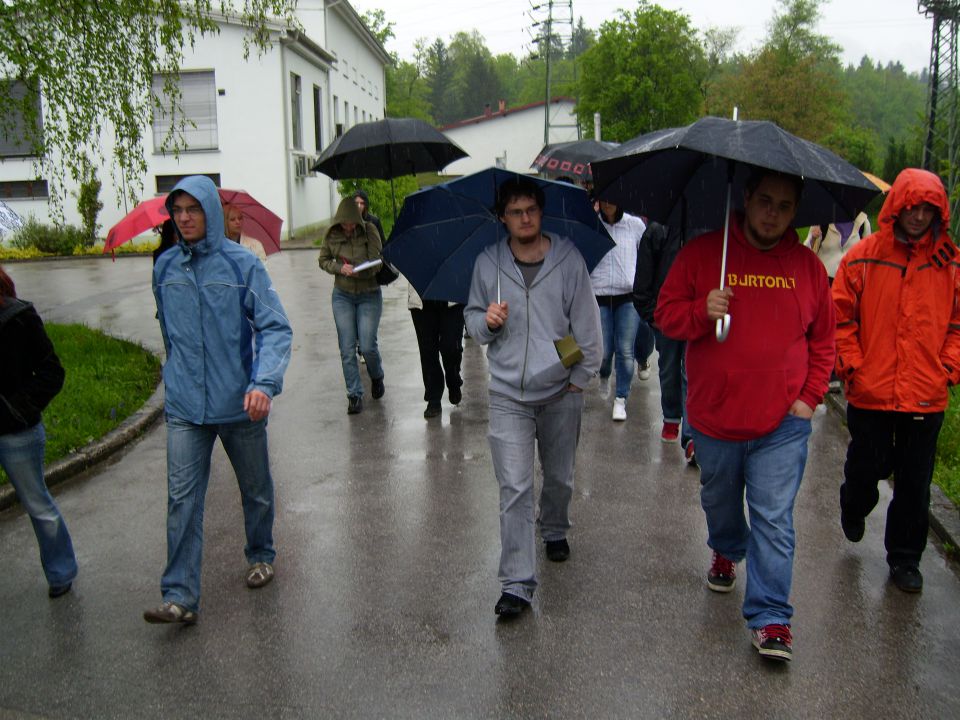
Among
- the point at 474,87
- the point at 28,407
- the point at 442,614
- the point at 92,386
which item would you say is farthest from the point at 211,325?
the point at 474,87

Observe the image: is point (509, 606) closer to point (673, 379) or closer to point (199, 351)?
point (199, 351)

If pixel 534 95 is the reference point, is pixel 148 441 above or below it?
below

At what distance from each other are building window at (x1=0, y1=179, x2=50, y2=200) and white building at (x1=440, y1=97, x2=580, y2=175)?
144ft

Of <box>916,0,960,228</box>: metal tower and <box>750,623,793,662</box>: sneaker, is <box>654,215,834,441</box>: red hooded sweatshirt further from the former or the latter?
<box>916,0,960,228</box>: metal tower

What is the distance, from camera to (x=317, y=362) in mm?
10453

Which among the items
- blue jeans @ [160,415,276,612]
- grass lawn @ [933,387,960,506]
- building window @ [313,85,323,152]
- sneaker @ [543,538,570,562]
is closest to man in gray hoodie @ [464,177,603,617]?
sneaker @ [543,538,570,562]

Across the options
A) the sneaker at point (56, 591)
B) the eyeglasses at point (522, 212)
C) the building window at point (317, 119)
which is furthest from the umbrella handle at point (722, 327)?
the building window at point (317, 119)

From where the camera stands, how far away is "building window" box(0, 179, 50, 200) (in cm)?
2834

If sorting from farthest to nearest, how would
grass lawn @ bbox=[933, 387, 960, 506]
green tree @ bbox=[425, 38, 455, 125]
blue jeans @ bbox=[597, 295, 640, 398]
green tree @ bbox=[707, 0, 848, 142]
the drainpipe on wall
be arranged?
green tree @ bbox=[425, 38, 455, 125], green tree @ bbox=[707, 0, 848, 142], the drainpipe on wall, blue jeans @ bbox=[597, 295, 640, 398], grass lawn @ bbox=[933, 387, 960, 506]

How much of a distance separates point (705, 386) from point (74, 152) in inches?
324

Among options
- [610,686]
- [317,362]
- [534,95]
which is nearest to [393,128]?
[317,362]

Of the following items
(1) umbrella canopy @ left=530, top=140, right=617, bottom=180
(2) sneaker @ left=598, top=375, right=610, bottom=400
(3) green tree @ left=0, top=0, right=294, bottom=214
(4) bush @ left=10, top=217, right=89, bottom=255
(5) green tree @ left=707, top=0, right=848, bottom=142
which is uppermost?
(5) green tree @ left=707, top=0, right=848, bottom=142

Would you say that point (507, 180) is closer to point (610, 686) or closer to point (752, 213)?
point (752, 213)

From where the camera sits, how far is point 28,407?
420cm
